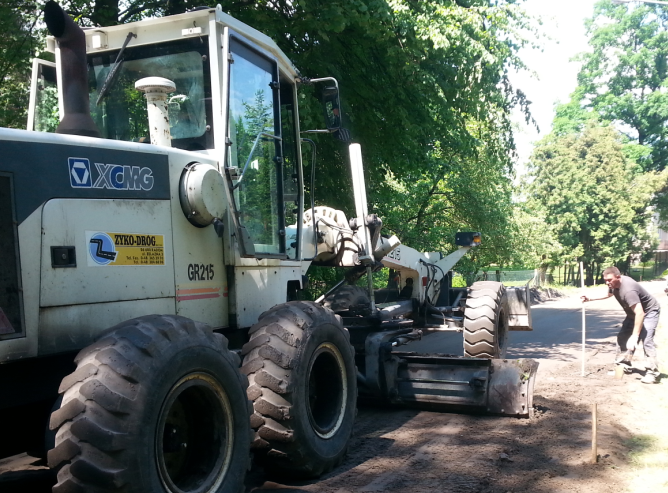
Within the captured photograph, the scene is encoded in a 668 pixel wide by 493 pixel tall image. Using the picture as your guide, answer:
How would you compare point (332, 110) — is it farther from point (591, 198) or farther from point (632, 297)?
point (591, 198)

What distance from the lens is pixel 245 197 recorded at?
5.30 metres

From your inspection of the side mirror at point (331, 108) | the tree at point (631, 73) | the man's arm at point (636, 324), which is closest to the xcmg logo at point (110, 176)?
the side mirror at point (331, 108)

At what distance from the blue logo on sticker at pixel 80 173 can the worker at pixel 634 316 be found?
7243 mm

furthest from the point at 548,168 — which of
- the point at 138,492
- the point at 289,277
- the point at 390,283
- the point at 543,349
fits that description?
the point at 138,492

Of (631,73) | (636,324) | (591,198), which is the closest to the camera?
(636,324)

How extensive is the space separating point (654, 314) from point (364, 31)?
20.4ft

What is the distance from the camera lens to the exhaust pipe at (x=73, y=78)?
4.34 meters

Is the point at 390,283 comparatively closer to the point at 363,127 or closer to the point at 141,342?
the point at 363,127

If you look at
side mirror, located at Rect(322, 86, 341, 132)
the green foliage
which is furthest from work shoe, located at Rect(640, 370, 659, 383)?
the green foliage

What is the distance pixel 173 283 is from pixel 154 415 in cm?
118

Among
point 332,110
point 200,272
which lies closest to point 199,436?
point 200,272

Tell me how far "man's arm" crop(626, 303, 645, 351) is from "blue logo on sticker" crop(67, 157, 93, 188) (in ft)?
25.7

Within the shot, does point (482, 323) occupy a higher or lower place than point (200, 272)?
lower

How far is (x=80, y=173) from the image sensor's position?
385 cm
